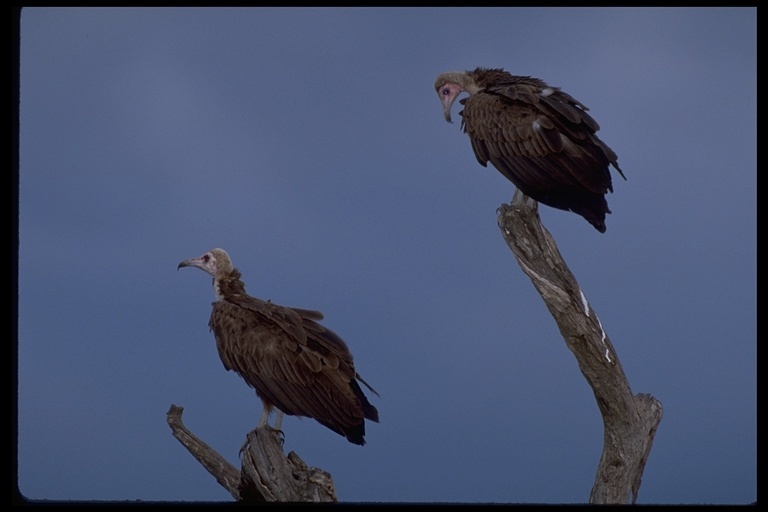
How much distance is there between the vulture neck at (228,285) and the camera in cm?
804

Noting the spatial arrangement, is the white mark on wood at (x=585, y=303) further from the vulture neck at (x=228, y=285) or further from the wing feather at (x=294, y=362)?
the vulture neck at (x=228, y=285)

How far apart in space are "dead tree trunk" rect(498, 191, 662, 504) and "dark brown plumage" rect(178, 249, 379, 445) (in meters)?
1.66

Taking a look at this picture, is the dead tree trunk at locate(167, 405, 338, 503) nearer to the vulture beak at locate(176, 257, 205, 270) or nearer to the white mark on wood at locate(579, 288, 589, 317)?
the vulture beak at locate(176, 257, 205, 270)

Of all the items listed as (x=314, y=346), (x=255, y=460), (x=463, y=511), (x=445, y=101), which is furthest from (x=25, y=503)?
(x=445, y=101)

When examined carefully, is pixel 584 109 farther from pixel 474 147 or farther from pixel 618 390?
pixel 618 390

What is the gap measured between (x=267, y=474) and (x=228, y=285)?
5.75ft

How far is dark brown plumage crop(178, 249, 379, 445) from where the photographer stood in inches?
284

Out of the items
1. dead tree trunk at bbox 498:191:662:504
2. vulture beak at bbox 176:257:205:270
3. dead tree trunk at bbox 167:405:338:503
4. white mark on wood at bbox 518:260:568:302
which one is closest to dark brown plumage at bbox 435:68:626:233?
dead tree trunk at bbox 498:191:662:504

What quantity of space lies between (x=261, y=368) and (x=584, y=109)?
3460mm

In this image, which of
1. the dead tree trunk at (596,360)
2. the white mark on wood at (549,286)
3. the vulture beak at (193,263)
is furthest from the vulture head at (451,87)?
the vulture beak at (193,263)

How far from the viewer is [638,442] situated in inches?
307

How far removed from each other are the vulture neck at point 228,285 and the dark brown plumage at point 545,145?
2340 mm

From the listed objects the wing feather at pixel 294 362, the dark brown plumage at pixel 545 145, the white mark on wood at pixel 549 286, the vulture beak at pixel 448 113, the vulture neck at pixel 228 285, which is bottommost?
the wing feather at pixel 294 362

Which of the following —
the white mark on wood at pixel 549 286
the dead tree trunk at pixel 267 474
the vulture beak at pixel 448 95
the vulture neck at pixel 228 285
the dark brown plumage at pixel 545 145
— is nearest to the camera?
the dead tree trunk at pixel 267 474
